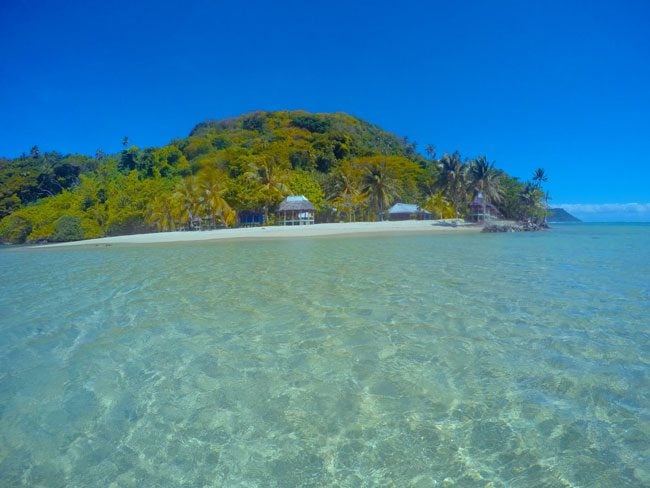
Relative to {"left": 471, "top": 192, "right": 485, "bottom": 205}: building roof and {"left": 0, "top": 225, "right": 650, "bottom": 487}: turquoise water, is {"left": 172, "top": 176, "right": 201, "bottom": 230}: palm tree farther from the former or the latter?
{"left": 0, "top": 225, "right": 650, "bottom": 487}: turquoise water

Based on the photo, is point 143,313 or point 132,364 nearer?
point 132,364

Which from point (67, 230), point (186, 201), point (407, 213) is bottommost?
point (67, 230)

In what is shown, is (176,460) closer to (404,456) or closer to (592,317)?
(404,456)

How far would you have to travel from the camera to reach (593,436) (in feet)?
9.28

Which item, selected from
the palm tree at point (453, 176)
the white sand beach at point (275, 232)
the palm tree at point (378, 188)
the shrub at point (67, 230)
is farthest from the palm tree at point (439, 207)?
the shrub at point (67, 230)

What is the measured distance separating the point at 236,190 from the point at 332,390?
4069cm

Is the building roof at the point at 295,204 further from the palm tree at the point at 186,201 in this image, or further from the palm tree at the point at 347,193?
the palm tree at the point at 186,201

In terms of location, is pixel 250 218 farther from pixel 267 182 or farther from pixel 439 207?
pixel 439 207

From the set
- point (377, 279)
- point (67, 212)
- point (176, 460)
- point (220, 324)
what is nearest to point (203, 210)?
point (67, 212)

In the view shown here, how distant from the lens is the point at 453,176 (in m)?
45.2

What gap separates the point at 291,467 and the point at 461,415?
1.43 metres

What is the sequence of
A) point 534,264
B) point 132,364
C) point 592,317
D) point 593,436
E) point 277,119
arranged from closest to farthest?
point 593,436 → point 132,364 → point 592,317 → point 534,264 → point 277,119

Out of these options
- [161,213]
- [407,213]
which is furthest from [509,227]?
[161,213]

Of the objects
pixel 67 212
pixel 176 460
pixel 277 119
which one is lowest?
pixel 176 460
